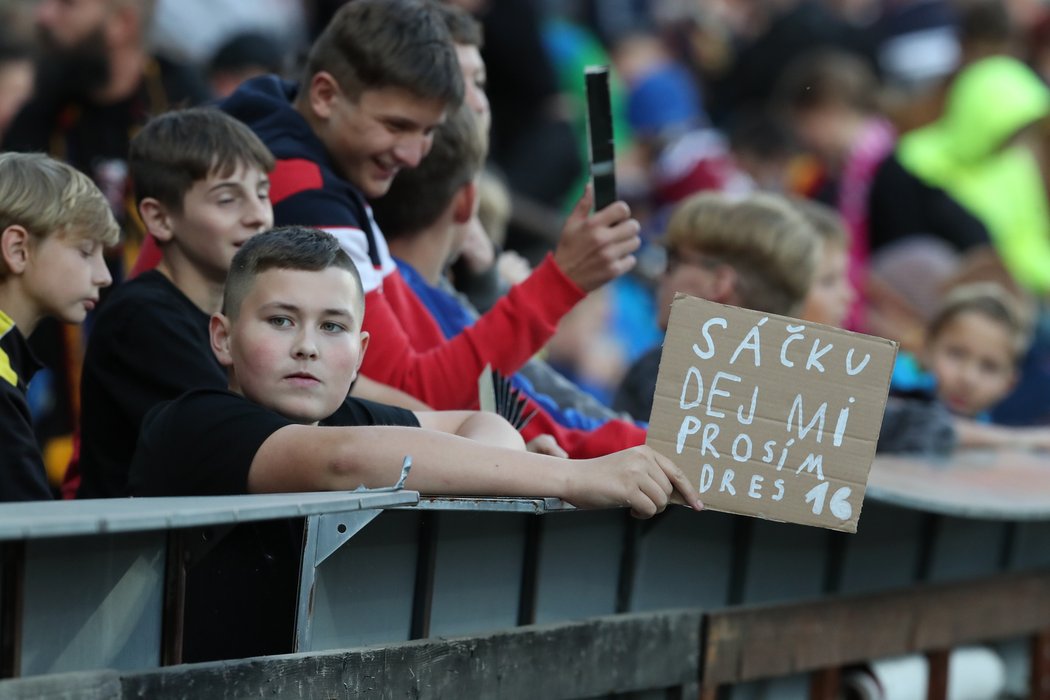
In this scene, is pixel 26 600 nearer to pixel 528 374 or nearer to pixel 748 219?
pixel 528 374

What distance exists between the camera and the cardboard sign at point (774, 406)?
125 inches

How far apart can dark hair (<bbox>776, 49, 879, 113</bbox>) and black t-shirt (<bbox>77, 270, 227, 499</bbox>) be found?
593 centimetres

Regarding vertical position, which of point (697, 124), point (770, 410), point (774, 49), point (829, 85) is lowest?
point (770, 410)

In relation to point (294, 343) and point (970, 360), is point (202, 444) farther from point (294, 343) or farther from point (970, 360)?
point (970, 360)

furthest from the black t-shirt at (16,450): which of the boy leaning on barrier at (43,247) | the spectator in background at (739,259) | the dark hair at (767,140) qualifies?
the dark hair at (767,140)

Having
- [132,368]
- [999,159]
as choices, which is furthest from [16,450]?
[999,159]

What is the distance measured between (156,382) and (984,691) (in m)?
2.86

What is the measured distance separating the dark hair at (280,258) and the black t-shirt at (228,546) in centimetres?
22

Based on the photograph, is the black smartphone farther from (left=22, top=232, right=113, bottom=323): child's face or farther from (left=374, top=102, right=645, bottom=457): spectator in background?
(left=22, top=232, right=113, bottom=323): child's face

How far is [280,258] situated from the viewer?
313 cm

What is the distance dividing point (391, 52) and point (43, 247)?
102 cm

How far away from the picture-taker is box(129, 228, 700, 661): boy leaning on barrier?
2.91 metres

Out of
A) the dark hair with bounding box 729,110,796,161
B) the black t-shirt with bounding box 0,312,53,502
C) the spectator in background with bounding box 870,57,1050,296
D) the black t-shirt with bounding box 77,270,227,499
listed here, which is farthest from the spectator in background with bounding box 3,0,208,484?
the spectator in background with bounding box 870,57,1050,296

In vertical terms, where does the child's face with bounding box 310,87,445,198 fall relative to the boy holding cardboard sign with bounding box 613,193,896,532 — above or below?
above
